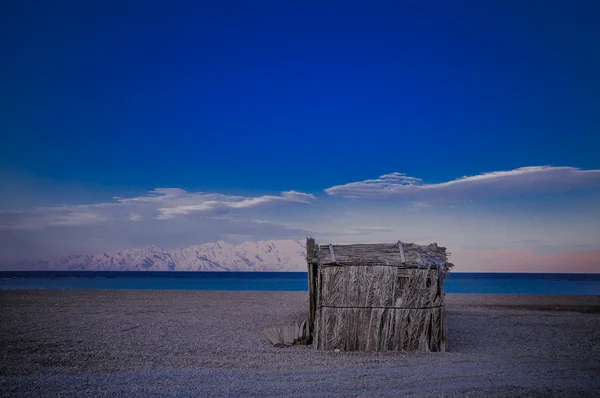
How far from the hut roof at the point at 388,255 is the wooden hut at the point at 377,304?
0.02 metres

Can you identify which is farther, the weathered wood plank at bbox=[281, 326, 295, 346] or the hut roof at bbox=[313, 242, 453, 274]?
the weathered wood plank at bbox=[281, 326, 295, 346]

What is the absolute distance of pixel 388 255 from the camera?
480 inches

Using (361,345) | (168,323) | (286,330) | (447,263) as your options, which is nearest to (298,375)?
(361,345)

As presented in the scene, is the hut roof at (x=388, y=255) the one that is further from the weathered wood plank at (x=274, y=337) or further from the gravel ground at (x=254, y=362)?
the weathered wood plank at (x=274, y=337)

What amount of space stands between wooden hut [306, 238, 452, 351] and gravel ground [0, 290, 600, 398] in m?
0.53

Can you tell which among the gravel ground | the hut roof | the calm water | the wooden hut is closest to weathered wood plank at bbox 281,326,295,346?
the gravel ground

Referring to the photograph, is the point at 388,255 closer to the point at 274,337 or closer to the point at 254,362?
the point at 274,337

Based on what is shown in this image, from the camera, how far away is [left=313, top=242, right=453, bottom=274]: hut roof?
1197 cm

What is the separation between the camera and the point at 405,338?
1194 cm

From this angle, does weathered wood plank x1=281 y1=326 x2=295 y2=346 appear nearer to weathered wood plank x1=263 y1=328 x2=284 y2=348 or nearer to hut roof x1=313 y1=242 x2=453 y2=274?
weathered wood plank x1=263 y1=328 x2=284 y2=348

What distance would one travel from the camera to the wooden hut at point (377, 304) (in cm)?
1191

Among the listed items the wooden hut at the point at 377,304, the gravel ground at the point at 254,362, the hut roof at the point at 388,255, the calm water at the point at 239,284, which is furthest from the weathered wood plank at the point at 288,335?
the calm water at the point at 239,284

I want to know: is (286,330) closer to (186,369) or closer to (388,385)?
(186,369)

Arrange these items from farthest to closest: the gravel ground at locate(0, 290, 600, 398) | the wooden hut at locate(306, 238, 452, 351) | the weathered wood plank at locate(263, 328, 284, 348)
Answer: the weathered wood plank at locate(263, 328, 284, 348) < the wooden hut at locate(306, 238, 452, 351) < the gravel ground at locate(0, 290, 600, 398)
